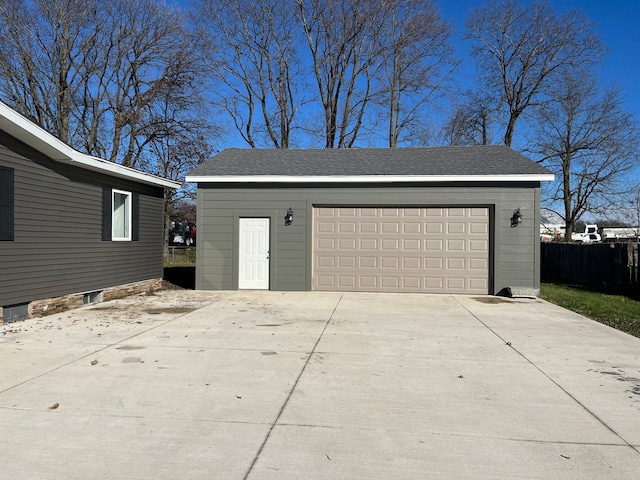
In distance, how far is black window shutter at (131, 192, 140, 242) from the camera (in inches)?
454

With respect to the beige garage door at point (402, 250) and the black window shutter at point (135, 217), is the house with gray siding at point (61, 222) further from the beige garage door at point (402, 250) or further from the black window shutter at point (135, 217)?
the beige garage door at point (402, 250)

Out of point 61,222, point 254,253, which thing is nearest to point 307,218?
point 254,253

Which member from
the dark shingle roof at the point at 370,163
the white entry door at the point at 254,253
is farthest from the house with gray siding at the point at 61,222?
the white entry door at the point at 254,253

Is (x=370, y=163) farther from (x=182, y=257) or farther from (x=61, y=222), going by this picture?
(x=182, y=257)

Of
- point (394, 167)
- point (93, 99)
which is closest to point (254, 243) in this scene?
point (394, 167)

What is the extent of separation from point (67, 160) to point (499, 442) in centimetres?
872

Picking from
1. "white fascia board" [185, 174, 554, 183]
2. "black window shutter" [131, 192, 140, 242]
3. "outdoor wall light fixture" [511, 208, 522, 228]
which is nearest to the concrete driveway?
"black window shutter" [131, 192, 140, 242]

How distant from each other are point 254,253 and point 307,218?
5.56 ft

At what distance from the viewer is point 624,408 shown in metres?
4.08

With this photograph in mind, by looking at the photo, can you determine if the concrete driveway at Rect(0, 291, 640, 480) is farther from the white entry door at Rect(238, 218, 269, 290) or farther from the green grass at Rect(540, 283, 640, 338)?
the white entry door at Rect(238, 218, 269, 290)

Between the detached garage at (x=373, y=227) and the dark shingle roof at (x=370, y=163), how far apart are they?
0.25ft

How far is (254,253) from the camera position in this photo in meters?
12.5

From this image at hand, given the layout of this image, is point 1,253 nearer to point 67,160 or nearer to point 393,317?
point 67,160

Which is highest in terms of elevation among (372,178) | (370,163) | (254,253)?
(370,163)
